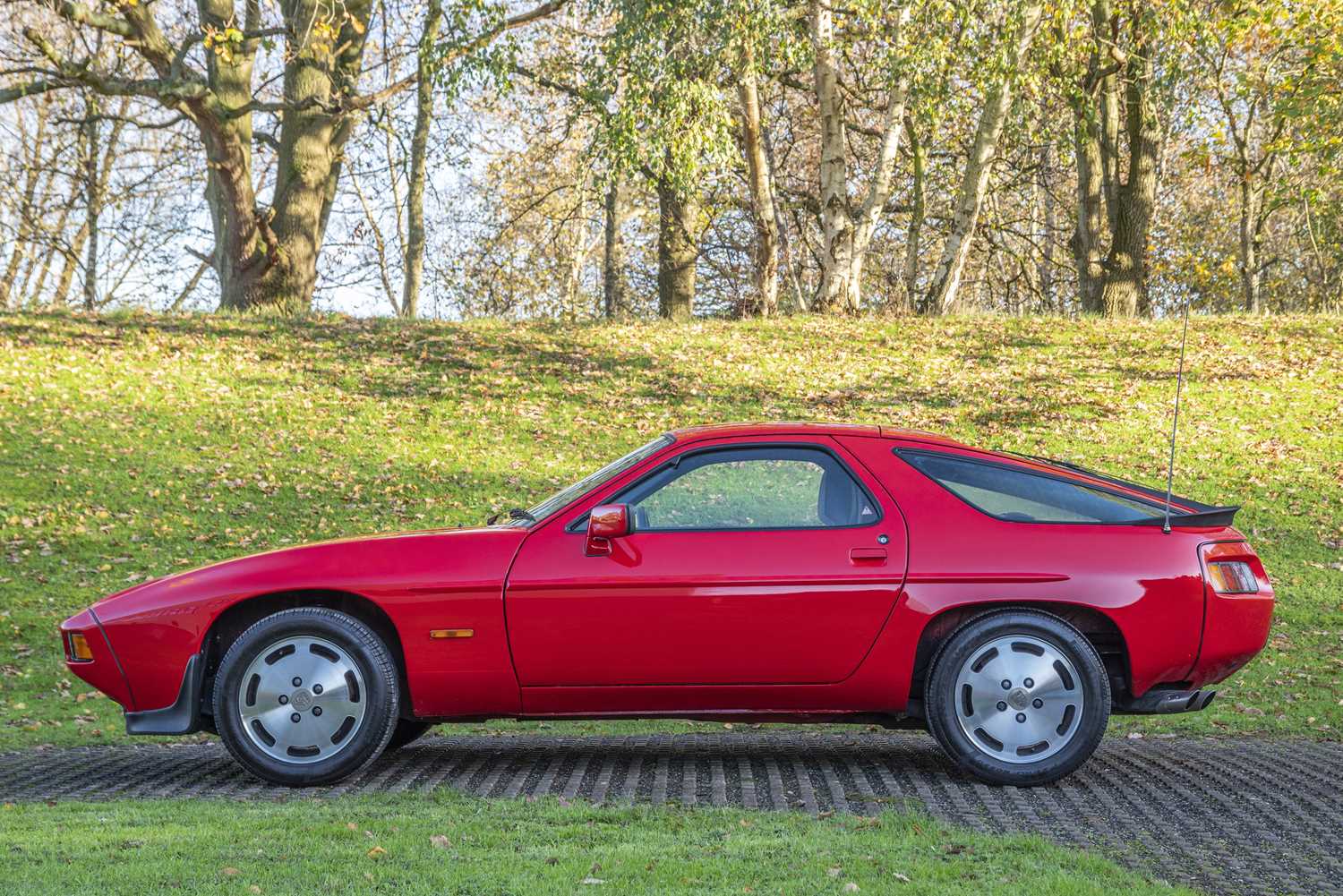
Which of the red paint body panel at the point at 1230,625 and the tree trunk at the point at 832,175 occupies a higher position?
the tree trunk at the point at 832,175

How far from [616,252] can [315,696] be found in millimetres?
24064

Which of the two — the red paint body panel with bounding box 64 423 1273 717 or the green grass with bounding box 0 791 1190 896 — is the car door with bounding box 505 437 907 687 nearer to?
the red paint body panel with bounding box 64 423 1273 717

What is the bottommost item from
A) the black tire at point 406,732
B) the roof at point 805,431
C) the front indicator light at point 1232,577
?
the black tire at point 406,732

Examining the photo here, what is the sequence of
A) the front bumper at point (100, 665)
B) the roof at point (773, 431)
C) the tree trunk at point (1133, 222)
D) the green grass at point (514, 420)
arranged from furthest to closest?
the tree trunk at point (1133, 222)
the green grass at point (514, 420)
the roof at point (773, 431)
the front bumper at point (100, 665)

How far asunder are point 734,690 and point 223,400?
12.7 meters

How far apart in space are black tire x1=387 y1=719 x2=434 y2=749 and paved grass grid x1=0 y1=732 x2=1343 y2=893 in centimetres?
9

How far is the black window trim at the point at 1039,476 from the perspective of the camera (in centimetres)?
579

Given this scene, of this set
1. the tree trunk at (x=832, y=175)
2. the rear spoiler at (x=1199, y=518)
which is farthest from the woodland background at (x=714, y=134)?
the rear spoiler at (x=1199, y=518)

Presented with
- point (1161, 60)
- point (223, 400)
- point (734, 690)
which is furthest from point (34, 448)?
point (1161, 60)

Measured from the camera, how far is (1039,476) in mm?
5973

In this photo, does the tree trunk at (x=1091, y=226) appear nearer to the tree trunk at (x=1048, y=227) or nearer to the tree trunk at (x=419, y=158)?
the tree trunk at (x=1048, y=227)

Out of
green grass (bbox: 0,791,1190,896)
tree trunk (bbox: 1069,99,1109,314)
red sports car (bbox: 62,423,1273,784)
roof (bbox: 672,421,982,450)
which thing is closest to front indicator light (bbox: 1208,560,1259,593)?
red sports car (bbox: 62,423,1273,784)

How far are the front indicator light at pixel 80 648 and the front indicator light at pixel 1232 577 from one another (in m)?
4.99

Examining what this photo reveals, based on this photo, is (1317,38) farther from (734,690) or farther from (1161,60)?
(734,690)
